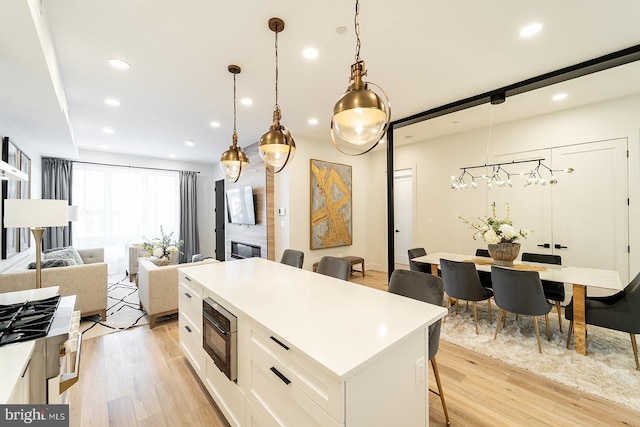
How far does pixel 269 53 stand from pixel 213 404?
290 cm

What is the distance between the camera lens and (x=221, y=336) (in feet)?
5.29

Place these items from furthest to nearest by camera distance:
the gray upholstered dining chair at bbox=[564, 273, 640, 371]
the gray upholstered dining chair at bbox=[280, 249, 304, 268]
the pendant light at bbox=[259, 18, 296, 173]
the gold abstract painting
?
the gold abstract painting < the gray upholstered dining chair at bbox=[280, 249, 304, 268] < the gray upholstered dining chair at bbox=[564, 273, 640, 371] < the pendant light at bbox=[259, 18, 296, 173]

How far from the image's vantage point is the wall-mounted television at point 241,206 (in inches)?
209

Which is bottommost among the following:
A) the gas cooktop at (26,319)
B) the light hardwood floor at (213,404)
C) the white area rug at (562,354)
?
the light hardwood floor at (213,404)

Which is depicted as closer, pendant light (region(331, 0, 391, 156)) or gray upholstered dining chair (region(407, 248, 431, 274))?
pendant light (region(331, 0, 391, 156))

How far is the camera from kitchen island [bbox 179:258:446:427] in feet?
3.23

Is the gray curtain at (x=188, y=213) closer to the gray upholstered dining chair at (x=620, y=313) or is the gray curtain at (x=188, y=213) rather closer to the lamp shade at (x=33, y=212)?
the lamp shade at (x=33, y=212)

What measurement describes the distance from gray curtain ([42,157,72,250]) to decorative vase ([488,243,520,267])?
7.56 m

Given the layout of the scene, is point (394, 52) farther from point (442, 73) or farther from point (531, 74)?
point (531, 74)

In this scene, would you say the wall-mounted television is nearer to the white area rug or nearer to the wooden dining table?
the white area rug

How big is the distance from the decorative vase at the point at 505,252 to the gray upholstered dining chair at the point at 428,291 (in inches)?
78.3

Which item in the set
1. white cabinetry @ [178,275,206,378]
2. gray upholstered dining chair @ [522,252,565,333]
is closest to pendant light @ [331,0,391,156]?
A: white cabinetry @ [178,275,206,378]

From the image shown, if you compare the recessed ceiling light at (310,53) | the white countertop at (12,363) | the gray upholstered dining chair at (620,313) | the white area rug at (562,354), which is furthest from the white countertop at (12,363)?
the gray upholstered dining chair at (620,313)

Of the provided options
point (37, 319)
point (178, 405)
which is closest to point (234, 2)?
point (37, 319)
